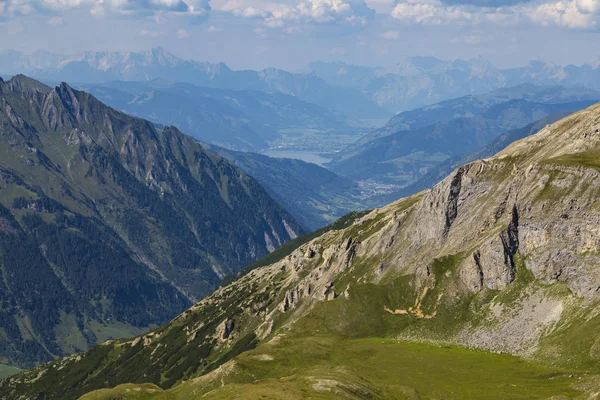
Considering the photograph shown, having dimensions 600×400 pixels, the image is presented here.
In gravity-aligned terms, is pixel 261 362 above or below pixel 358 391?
below

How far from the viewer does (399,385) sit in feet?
520

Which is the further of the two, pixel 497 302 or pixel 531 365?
pixel 497 302

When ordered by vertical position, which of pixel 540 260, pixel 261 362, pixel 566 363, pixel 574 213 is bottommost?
pixel 261 362

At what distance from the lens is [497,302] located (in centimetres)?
19962

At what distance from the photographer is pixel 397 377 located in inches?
6688

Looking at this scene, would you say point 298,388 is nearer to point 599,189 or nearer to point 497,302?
point 497,302

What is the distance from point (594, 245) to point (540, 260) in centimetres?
1831

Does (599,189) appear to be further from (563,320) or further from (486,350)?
(486,350)

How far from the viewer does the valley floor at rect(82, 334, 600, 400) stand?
14312 cm

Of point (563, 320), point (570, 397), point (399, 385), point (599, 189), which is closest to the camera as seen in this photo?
point (570, 397)

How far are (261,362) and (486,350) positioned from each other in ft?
236

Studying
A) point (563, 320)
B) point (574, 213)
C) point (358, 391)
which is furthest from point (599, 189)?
point (358, 391)

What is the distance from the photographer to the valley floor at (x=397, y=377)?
470ft

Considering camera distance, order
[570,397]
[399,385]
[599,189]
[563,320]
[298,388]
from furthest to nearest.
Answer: [599,189] < [563,320] < [399,385] < [298,388] < [570,397]
